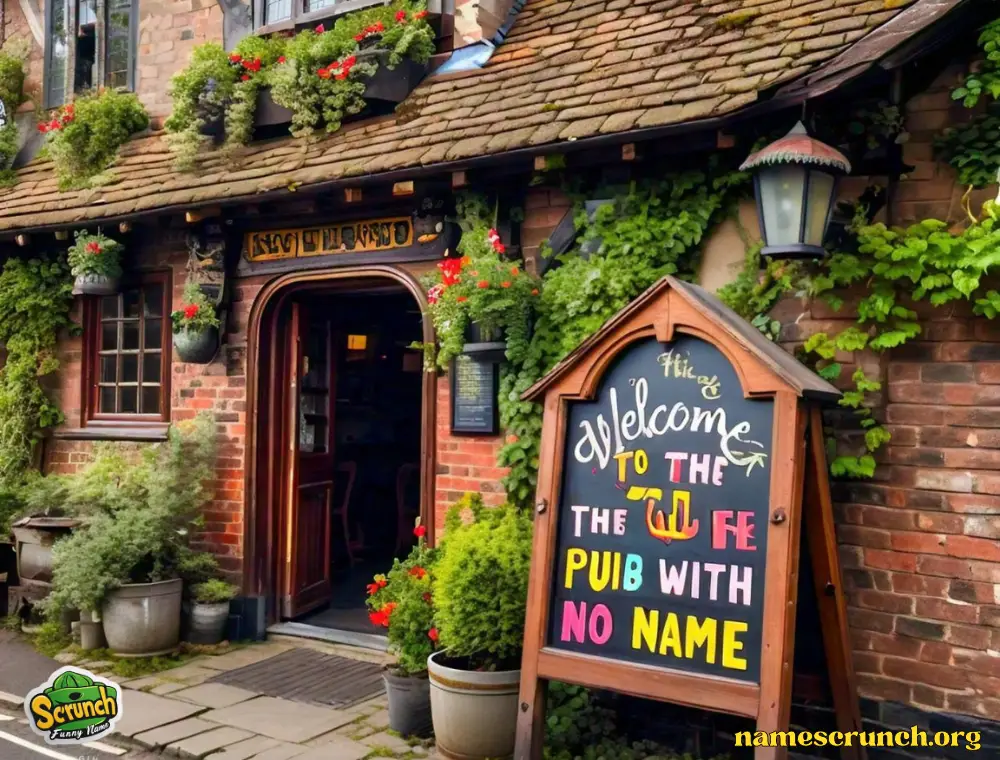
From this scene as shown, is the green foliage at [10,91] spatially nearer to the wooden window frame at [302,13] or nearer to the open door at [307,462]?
the wooden window frame at [302,13]

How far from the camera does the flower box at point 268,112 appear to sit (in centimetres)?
660

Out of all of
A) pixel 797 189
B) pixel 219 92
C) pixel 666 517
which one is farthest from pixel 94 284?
pixel 797 189

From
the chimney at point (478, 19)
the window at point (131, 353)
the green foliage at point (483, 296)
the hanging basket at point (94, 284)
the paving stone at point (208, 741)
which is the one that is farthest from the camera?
the window at point (131, 353)

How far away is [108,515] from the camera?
6512mm

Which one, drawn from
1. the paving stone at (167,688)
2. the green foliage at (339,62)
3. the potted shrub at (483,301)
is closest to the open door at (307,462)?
the paving stone at (167,688)

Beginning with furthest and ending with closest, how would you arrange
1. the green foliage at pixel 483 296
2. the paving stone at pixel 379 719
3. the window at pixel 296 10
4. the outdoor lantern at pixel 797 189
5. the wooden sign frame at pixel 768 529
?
the window at pixel 296 10
the paving stone at pixel 379 719
the green foliage at pixel 483 296
the outdoor lantern at pixel 797 189
the wooden sign frame at pixel 768 529

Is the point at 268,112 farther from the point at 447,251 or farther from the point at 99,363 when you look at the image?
the point at 99,363

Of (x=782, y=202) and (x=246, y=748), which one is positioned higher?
(x=782, y=202)

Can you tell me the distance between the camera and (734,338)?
3.73 m

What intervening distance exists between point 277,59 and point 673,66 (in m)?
3.21

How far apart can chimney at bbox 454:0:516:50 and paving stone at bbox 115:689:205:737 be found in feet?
15.0

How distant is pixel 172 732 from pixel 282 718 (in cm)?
59

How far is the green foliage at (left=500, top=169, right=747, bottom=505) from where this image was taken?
4.69 m

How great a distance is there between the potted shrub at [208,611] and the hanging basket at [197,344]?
1635mm
